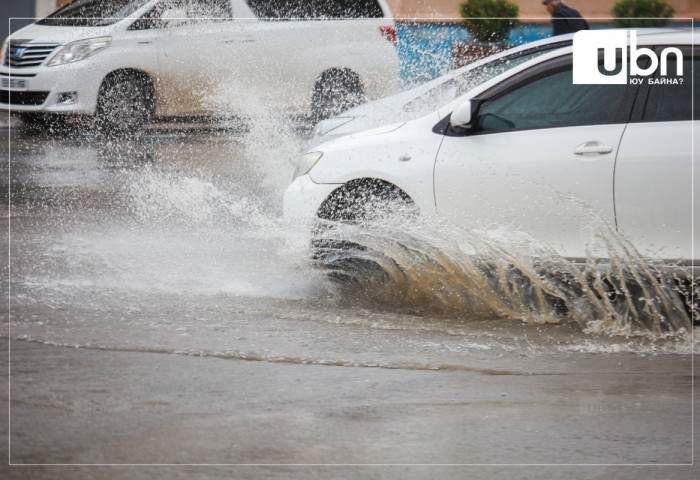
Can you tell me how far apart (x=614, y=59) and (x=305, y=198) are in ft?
6.68

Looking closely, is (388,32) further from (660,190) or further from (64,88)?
(660,190)

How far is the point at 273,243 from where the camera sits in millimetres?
8312

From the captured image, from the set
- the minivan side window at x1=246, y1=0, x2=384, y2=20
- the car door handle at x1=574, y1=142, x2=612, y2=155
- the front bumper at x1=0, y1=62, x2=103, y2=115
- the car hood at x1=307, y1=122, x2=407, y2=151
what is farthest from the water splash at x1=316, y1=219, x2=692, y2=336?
the minivan side window at x1=246, y1=0, x2=384, y2=20

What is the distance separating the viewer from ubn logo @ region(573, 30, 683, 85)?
6371 mm

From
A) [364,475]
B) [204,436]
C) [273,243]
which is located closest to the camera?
[364,475]

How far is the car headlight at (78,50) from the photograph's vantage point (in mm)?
13977

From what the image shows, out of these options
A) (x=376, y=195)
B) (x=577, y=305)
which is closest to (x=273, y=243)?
(x=376, y=195)

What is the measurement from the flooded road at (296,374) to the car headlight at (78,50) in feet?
19.8

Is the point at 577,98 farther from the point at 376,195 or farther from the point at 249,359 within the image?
the point at 249,359

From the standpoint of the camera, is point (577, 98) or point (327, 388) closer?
point (327, 388)

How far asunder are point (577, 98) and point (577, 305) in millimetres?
1218

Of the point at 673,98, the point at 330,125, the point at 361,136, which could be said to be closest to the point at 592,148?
the point at 673,98

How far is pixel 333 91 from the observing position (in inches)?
619

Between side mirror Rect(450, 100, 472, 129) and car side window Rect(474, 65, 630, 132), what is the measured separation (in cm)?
10
